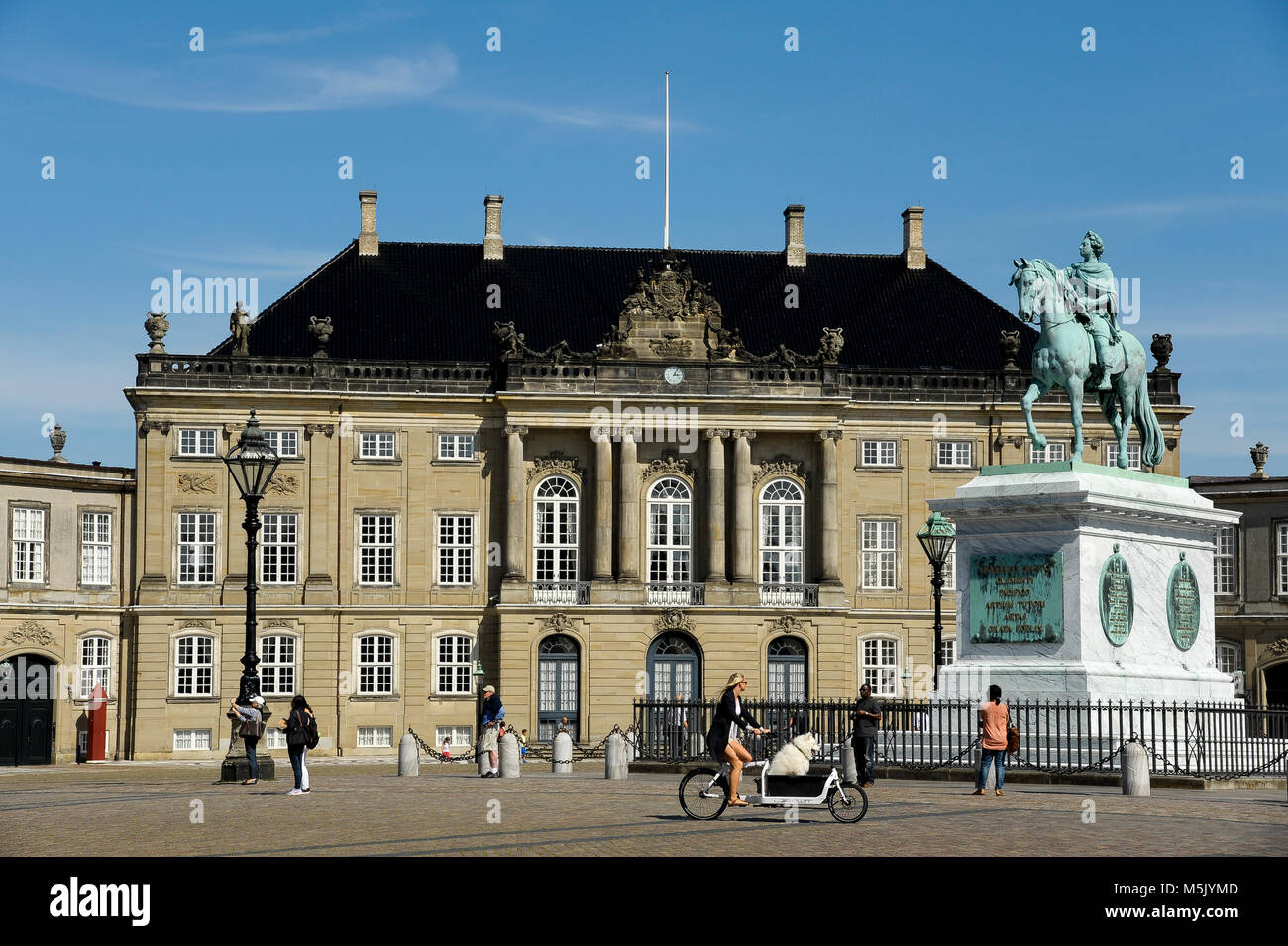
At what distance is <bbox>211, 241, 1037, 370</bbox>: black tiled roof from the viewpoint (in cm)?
6244

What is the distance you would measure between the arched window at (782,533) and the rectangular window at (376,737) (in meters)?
12.2

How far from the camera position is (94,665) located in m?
58.2

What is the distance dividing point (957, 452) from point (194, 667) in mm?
24078

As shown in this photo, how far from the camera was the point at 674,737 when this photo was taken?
115 feet

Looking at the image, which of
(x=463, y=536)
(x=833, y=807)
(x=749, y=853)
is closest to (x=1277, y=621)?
(x=463, y=536)

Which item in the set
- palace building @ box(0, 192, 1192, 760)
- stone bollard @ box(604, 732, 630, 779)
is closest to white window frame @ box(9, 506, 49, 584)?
palace building @ box(0, 192, 1192, 760)

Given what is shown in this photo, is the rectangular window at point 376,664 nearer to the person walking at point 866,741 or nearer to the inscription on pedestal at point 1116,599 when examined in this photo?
the person walking at point 866,741

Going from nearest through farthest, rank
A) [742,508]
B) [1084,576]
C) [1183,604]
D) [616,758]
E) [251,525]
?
[1084,576] → [1183,604] → [251,525] → [616,758] → [742,508]

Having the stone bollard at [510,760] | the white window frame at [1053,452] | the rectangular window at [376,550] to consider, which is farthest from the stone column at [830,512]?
the stone bollard at [510,760]

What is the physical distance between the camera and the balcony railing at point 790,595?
59875 millimetres

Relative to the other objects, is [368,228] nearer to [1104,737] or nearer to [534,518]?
[534,518]

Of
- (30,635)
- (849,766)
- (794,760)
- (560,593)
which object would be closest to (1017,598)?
(849,766)
